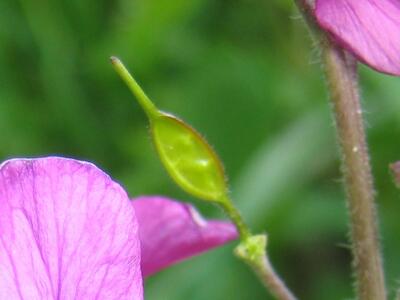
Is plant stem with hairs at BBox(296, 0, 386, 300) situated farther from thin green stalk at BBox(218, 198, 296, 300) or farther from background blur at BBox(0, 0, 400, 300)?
background blur at BBox(0, 0, 400, 300)

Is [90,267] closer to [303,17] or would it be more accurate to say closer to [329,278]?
[303,17]

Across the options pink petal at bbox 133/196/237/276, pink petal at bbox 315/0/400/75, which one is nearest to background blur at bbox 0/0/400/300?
pink petal at bbox 133/196/237/276

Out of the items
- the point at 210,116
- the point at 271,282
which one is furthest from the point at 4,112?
the point at 271,282

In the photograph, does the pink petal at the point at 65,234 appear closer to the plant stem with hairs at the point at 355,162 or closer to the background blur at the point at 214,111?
the plant stem with hairs at the point at 355,162

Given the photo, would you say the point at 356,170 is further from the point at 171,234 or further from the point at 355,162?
the point at 171,234

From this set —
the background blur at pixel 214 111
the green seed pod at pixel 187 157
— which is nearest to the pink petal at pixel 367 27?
the green seed pod at pixel 187 157

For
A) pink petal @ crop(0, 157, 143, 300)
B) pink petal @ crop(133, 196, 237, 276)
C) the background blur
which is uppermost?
pink petal @ crop(0, 157, 143, 300)
